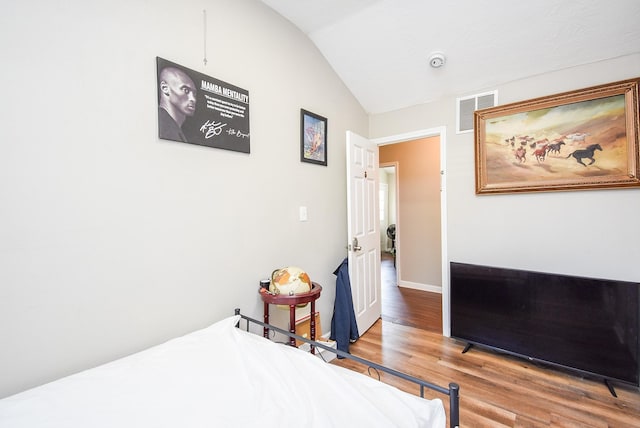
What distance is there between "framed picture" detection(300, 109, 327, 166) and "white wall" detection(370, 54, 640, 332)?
107cm

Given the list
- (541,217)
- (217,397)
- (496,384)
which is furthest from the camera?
(541,217)

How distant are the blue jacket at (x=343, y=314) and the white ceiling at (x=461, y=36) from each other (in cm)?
195

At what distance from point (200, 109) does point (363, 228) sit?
72.3 inches

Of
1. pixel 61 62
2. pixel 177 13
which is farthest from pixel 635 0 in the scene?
pixel 61 62

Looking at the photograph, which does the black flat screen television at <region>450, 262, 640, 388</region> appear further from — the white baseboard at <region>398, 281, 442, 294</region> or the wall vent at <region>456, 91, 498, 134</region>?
the white baseboard at <region>398, 281, 442, 294</region>

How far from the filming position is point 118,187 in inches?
51.7

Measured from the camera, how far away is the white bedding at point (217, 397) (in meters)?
0.86

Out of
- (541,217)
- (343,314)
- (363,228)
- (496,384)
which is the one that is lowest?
(496,384)

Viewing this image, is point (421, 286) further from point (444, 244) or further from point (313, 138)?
point (313, 138)

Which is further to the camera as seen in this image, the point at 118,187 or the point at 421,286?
the point at 421,286

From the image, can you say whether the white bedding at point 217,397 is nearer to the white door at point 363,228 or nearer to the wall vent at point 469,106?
the white door at point 363,228
